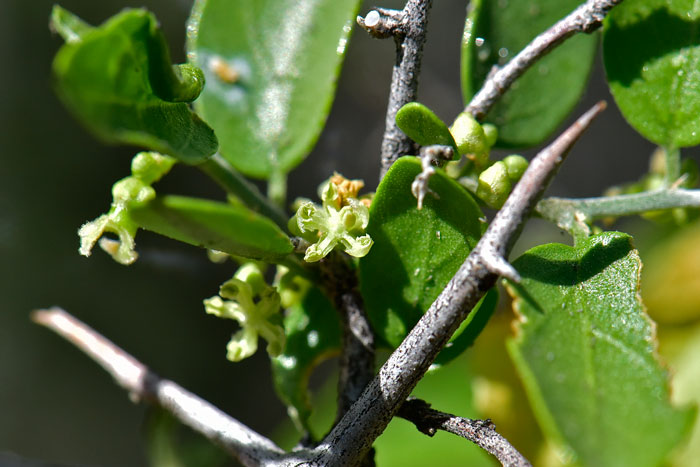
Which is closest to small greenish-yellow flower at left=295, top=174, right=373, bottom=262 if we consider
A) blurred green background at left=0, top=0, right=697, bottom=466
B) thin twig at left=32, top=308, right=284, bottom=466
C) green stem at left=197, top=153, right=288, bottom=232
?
green stem at left=197, top=153, right=288, bottom=232

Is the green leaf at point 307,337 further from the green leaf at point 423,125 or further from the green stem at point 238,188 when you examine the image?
the green leaf at point 423,125

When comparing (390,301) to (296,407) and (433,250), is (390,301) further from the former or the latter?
(296,407)

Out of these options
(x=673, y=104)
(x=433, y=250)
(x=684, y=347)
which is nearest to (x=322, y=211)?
(x=433, y=250)

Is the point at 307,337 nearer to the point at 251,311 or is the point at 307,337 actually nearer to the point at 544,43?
the point at 251,311

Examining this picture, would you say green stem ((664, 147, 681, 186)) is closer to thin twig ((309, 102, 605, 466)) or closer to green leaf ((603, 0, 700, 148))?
green leaf ((603, 0, 700, 148))

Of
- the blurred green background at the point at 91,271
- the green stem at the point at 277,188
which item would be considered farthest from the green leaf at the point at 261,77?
the blurred green background at the point at 91,271

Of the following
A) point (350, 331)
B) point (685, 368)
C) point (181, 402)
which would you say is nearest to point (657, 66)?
point (350, 331)
